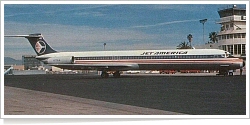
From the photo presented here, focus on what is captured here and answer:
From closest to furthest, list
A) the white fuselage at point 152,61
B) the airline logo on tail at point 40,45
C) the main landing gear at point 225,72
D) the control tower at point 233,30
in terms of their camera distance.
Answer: the control tower at point 233,30 → the airline logo on tail at point 40,45 → the white fuselage at point 152,61 → the main landing gear at point 225,72

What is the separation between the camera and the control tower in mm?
13781

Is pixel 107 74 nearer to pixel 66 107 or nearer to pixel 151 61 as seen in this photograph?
pixel 151 61

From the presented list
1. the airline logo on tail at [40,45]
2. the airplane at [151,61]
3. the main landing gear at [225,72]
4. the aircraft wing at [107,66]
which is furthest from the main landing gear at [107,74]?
the main landing gear at [225,72]

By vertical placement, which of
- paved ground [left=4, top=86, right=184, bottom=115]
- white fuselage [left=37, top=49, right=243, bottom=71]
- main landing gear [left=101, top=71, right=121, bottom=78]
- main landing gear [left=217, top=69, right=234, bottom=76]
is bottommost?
paved ground [left=4, top=86, right=184, bottom=115]

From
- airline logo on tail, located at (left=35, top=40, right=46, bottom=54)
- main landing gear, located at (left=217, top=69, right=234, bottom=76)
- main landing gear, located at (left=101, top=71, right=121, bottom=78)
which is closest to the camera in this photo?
airline logo on tail, located at (left=35, top=40, right=46, bottom=54)

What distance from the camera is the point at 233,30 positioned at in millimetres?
19906

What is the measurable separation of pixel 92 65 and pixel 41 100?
1465 centimetres

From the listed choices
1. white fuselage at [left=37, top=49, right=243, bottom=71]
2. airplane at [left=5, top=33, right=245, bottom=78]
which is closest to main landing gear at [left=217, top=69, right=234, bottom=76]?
airplane at [left=5, top=33, right=245, bottom=78]

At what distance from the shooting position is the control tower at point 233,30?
13.8 meters

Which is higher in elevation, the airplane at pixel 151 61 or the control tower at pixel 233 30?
the control tower at pixel 233 30

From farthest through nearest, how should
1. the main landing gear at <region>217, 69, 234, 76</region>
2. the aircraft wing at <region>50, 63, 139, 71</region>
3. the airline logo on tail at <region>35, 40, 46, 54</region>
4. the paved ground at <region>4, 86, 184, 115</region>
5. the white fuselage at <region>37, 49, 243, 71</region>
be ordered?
the aircraft wing at <region>50, 63, 139, 71</region>, the main landing gear at <region>217, 69, 234, 76</region>, the white fuselage at <region>37, 49, 243, 71</region>, the airline logo on tail at <region>35, 40, 46, 54</region>, the paved ground at <region>4, 86, 184, 115</region>

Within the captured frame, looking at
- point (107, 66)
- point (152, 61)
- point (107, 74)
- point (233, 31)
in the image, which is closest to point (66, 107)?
point (233, 31)

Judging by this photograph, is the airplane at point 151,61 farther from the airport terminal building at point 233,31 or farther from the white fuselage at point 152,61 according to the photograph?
the airport terminal building at point 233,31

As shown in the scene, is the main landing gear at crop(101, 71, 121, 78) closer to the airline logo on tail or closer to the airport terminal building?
the airline logo on tail
